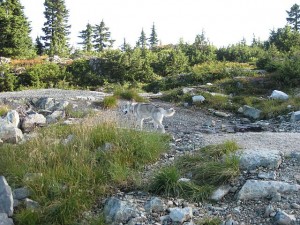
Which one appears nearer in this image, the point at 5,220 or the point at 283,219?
the point at 283,219

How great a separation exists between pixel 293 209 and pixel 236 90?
11.3m

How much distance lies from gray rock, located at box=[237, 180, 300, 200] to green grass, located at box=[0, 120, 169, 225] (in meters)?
1.68

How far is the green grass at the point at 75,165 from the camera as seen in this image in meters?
5.25

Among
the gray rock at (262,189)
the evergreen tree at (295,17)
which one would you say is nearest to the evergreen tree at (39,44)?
the evergreen tree at (295,17)

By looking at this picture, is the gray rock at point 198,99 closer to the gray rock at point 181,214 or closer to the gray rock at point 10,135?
the gray rock at point 10,135

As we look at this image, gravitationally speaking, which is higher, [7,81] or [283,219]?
[7,81]

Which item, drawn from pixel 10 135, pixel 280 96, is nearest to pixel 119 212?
pixel 10 135

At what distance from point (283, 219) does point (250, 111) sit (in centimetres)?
831

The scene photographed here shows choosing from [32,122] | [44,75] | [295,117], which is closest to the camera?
[32,122]

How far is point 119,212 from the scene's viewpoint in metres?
5.06

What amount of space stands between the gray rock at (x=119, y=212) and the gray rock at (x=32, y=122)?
15.4 ft

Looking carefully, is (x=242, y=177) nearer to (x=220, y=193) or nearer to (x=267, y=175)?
(x=267, y=175)

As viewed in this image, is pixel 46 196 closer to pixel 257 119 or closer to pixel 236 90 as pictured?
pixel 257 119

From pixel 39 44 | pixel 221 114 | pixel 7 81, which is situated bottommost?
pixel 221 114
